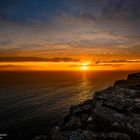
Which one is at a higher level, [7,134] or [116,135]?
[116,135]

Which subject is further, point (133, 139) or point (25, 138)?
point (25, 138)

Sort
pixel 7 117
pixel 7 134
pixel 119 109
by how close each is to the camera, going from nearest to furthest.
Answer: pixel 119 109 → pixel 7 134 → pixel 7 117

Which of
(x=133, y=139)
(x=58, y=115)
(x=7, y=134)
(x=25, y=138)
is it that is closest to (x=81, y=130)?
(x=133, y=139)

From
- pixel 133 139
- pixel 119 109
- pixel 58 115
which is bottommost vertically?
pixel 58 115

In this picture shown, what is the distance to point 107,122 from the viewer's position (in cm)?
2977

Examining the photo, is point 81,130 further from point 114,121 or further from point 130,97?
point 130,97

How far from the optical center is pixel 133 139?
26719mm

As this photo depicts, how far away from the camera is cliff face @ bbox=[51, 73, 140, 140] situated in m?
27.2

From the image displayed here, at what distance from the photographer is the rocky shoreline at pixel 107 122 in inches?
1070

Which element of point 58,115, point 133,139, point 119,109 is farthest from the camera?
point 58,115

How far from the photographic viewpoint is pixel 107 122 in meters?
29.8

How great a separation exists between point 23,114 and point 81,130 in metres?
32.4

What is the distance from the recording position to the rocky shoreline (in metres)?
27.2

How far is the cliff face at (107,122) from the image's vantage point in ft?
89.4
